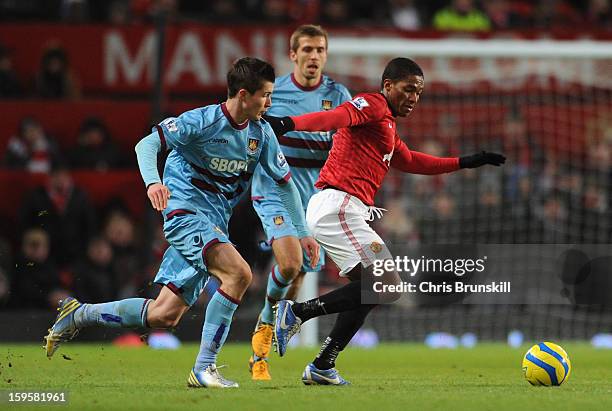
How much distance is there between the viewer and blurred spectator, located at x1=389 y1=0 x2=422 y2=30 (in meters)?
16.0

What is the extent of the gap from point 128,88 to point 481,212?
460 cm

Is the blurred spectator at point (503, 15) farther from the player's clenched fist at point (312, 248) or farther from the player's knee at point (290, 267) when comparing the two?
the player's clenched fist at point (312, 248)

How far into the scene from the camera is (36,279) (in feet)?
42.1

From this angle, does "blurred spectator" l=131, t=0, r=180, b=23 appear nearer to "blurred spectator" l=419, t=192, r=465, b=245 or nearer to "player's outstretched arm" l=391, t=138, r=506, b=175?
"blurred spectator" l=419, t=192, r=465, b=245

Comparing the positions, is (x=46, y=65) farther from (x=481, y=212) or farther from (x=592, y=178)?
(x=592, y=178)

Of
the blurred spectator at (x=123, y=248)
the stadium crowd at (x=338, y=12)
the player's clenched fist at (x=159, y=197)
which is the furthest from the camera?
the stadium crowd at (x=338, y=12)

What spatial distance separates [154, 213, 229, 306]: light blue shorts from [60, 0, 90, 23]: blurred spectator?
790 cm

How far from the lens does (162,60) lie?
1373 cm

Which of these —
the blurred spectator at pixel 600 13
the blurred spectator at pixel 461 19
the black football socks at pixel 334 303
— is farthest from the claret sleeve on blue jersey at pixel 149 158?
the blurred spectator at pixel 600 13

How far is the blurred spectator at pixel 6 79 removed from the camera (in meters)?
14.4

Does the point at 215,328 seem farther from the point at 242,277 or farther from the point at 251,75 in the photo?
the point at 251,75

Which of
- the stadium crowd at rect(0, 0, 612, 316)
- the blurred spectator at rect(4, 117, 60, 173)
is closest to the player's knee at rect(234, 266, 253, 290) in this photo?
the stadium crowd at rect(0, 0, 612, 316)

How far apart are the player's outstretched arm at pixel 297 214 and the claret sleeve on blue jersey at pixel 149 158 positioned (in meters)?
1.00

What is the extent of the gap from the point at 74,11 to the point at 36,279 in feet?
12.8
